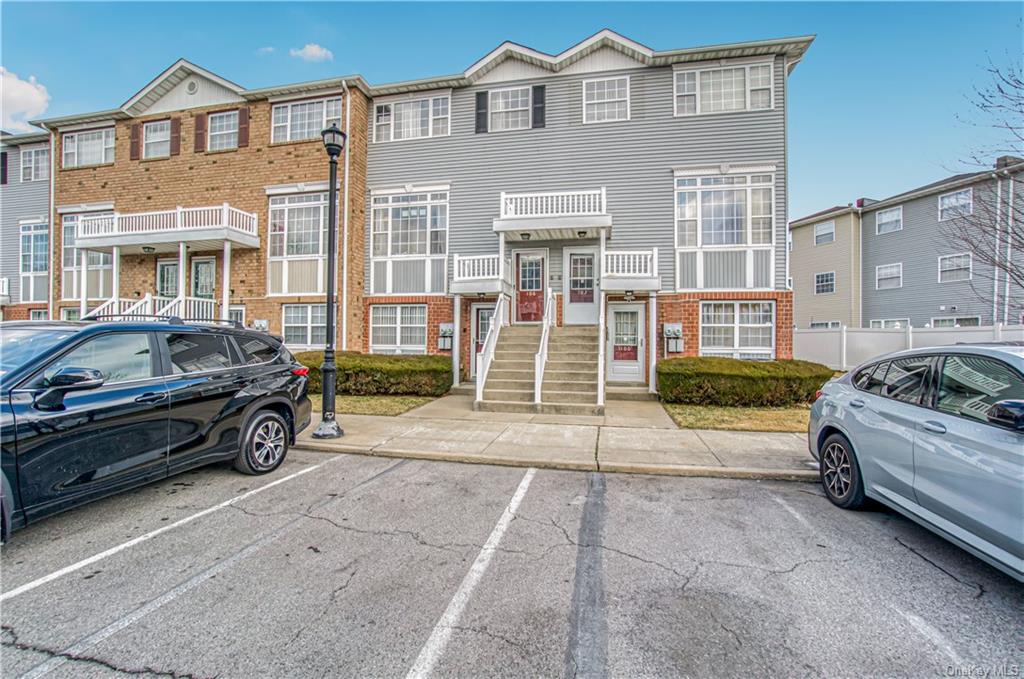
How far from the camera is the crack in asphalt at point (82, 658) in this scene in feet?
7.08

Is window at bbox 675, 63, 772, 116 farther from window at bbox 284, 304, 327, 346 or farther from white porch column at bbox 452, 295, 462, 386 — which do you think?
window at bbox 284, 304, 327, 346

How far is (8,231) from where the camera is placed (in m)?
17.6

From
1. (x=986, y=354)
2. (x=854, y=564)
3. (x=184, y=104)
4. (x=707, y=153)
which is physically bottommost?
(x=854, y=564)

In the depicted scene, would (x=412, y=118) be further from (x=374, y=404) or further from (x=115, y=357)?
(x=115, y=357)

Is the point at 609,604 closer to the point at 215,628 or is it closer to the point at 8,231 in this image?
the point at 215,628

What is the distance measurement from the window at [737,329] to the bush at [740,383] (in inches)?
67.3

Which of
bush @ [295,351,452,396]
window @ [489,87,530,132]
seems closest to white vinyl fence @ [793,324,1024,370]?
window @ [489,87,530,132]

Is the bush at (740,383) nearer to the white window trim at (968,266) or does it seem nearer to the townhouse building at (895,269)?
the townhouse building at (895,269)

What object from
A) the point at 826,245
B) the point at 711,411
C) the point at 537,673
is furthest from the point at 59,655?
the point at 826,245

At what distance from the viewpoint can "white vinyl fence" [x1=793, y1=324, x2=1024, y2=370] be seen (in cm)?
1268

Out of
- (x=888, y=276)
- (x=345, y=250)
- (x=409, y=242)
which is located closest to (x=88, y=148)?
(x=345, y=250)

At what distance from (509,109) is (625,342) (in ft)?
26.8

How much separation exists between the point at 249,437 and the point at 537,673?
4.40 metres

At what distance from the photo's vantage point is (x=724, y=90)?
12.6 meters
